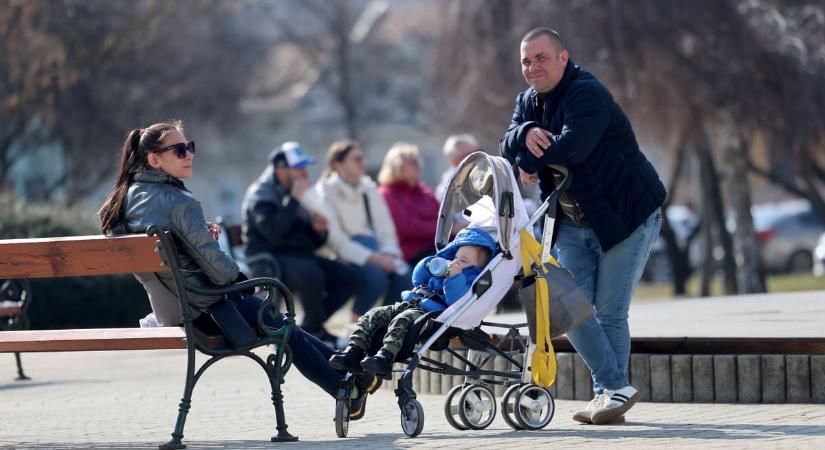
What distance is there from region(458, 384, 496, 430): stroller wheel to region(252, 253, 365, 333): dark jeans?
20.2 ft

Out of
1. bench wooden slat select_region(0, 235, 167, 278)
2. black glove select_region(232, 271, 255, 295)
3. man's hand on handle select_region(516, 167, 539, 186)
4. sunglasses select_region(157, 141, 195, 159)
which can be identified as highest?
sunglasses select_region(157, 141, 195, 159)

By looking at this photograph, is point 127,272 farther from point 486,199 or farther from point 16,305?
point 16,305

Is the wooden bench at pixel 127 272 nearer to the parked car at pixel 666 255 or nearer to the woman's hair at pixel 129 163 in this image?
the woman's hair at pixel 129 163

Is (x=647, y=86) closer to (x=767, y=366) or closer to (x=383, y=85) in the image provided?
(x=767, y=366)

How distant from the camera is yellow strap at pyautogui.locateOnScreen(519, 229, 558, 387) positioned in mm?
7788

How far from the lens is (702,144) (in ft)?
78.1

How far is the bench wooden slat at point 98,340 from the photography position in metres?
7.45

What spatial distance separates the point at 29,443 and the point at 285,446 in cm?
140

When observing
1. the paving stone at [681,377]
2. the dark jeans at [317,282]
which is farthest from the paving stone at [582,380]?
the dark jeans at [317,282]

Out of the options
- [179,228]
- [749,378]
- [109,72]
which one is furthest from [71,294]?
[109,72]

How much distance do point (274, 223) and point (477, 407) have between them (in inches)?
246

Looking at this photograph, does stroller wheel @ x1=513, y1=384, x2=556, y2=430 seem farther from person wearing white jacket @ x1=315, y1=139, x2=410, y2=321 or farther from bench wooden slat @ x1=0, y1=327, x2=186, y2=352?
person wearing white jacket @ x1=315, y1=139, x2=410, y2=321

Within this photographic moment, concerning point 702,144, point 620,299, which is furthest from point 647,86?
point 620,299

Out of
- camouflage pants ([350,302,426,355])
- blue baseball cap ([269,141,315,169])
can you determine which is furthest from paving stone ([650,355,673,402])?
blue baseball cap ([269,141,315,169])
